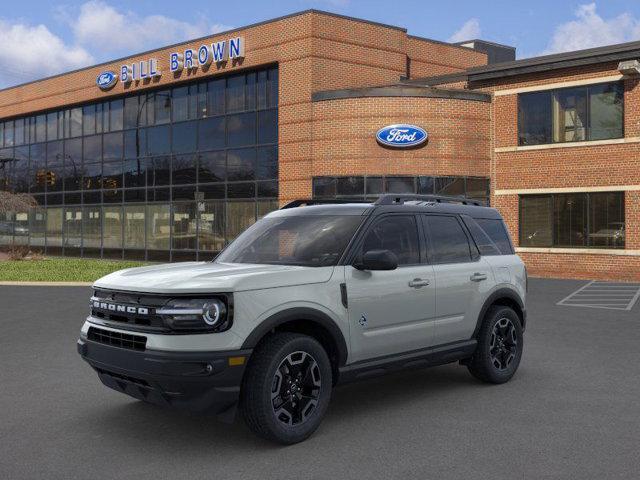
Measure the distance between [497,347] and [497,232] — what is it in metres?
1.31

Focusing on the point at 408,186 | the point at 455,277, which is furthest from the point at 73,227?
the point at 455,277

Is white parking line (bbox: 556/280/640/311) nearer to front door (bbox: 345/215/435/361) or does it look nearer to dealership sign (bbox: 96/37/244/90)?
front door (bbox: 345/215/435/361)

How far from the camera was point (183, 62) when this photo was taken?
2945cm

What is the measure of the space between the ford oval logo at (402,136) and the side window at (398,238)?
58.4ft

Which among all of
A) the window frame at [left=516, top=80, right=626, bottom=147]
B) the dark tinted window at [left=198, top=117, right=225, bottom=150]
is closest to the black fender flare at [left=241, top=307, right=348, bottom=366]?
the window frame at [left=516, top=80, right=626, bottom=147]

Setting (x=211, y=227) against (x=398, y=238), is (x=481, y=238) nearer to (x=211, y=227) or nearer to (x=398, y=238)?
(x=398, y=238)

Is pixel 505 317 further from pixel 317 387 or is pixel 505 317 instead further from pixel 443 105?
pixel 443 105

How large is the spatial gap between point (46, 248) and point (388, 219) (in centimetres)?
3510

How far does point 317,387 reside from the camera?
5.42 m

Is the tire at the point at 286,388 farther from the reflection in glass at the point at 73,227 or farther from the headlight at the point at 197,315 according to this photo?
the reflection in glass at the point at 73,227

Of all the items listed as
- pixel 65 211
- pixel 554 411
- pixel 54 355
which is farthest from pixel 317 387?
pixel 65 211

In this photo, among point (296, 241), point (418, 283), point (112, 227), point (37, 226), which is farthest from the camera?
A: point (37, 226)

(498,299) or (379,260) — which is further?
(498,299)

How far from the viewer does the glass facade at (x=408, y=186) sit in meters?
24.1
